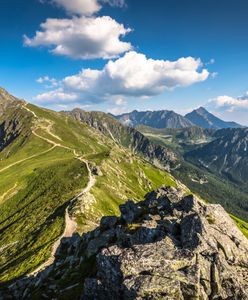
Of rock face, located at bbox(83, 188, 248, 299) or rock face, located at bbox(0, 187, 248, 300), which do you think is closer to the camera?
rock face, located at bbox(83, 188, 248, 299)

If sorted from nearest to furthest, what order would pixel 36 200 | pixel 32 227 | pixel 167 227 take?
pixel 167 227, pixel 32 227, pixel 36 200

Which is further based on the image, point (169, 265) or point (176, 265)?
point (176, 265)

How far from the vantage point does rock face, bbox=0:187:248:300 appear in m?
33.8

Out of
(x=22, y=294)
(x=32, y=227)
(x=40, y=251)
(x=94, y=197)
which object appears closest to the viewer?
(x=22, y=294)

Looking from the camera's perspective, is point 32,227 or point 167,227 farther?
point 32,227

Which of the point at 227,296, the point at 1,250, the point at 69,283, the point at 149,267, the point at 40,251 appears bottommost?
Answer: the point at 1,250

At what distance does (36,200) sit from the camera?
542 ft

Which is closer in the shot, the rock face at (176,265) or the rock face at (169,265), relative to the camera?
the rock face at (176,265)

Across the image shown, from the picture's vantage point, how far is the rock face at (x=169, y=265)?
3375 cm

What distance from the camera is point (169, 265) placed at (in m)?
35.8

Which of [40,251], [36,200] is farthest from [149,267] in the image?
[36,200]

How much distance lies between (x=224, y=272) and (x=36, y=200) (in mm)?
140408

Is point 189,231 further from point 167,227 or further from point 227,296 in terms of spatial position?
point 227,296

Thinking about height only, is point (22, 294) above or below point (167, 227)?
below
